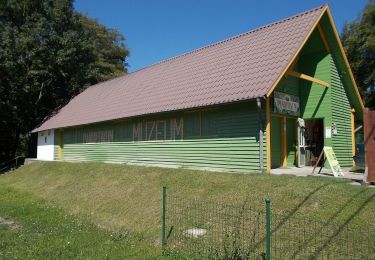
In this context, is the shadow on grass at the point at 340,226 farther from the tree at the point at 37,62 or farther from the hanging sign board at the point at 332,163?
the tree at the point at 37,62

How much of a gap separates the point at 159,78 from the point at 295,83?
25.6 feet

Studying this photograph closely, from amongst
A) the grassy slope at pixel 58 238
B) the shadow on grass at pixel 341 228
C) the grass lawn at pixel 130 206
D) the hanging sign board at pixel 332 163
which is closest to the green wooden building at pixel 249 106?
the grass lawn at pixel 130 206

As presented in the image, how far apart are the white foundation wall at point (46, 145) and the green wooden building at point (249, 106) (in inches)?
355

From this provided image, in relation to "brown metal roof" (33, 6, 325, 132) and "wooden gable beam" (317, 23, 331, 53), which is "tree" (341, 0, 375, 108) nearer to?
"wooden gable beam" (317, 23, 331, 53)

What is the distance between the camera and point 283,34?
15.1 metres

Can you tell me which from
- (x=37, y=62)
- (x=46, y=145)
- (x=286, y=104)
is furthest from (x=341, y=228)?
(x=37, y=62)

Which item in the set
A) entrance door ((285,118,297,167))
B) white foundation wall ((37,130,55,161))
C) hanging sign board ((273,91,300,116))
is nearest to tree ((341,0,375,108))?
hanging sign board ((273,91,300,116))

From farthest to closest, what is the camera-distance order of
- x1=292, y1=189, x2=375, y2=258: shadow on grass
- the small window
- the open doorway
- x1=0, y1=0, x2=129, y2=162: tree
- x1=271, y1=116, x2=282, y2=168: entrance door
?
x1=0, y1=0, x2=129, y2=162: tree
the open doorway
the small window
x1=271, y1=116, x2=282, y2=168: entrance door
x1=292, y1=189, x2=375, y2=258: shadow on grass

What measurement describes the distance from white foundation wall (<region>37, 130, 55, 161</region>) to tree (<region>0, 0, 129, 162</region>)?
241cm

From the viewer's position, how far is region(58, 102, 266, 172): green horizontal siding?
43.1ft

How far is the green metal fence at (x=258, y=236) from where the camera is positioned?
6227mm

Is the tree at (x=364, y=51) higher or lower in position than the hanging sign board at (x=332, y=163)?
higher

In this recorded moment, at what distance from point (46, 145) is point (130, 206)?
69.3ft

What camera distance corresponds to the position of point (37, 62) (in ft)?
98.2
